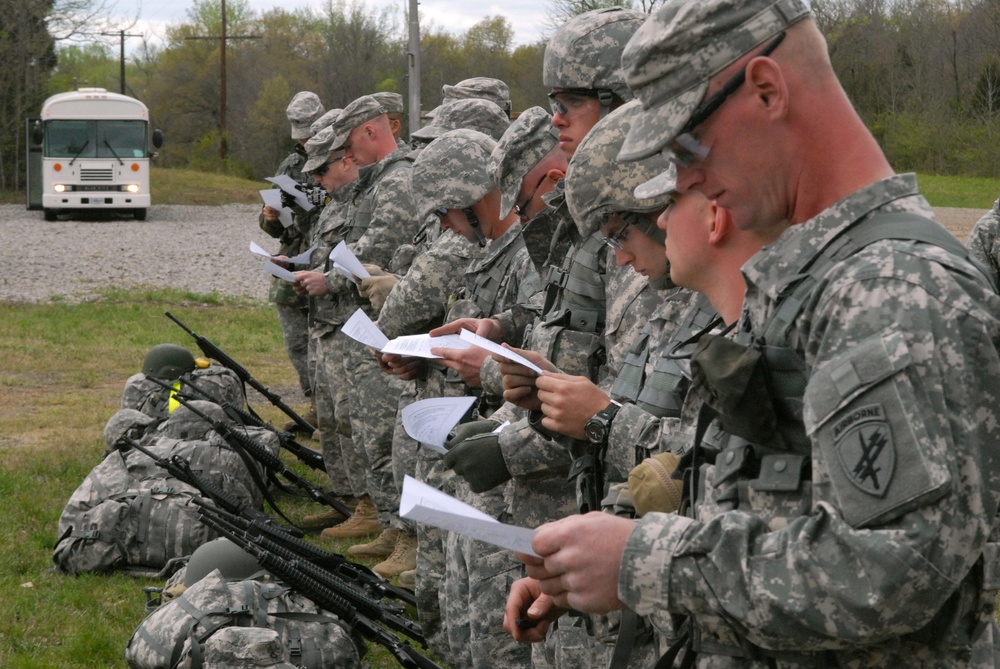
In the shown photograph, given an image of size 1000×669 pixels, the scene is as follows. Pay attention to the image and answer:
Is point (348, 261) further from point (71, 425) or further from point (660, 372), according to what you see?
point (71, 425)

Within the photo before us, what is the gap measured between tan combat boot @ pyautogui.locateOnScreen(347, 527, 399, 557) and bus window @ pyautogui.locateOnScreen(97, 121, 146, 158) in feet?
63.2

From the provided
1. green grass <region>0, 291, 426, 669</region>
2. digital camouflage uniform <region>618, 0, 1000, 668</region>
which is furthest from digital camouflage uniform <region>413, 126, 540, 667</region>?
→ digital camouflage uniform <region>618, 0, 1000, 668</region>

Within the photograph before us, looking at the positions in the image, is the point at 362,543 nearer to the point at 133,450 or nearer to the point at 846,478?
the point at 133,450

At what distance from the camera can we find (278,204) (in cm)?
910

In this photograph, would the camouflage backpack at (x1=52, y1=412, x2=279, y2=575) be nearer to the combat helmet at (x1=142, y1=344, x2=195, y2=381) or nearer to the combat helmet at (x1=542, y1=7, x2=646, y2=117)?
the combat helmet at (x1=142, y1=344, x2=195, y2=381)

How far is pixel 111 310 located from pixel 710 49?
48.1 ft

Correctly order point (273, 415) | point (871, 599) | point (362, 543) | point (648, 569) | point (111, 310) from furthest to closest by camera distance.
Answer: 1. point (111, 310)
2. point (273, 415)
3. point (362, 543)
4. point (648, 569)
5. point (871, 599)

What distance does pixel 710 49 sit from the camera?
1.74 meters

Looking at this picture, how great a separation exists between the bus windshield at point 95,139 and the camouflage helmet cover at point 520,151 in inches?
843

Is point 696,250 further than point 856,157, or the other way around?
point 696,250

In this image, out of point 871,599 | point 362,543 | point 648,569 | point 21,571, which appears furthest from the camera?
point 362,543

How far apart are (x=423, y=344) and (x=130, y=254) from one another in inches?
694

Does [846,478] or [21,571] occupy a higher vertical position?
[846,478]

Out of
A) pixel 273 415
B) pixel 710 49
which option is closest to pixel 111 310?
pixel 273 415
